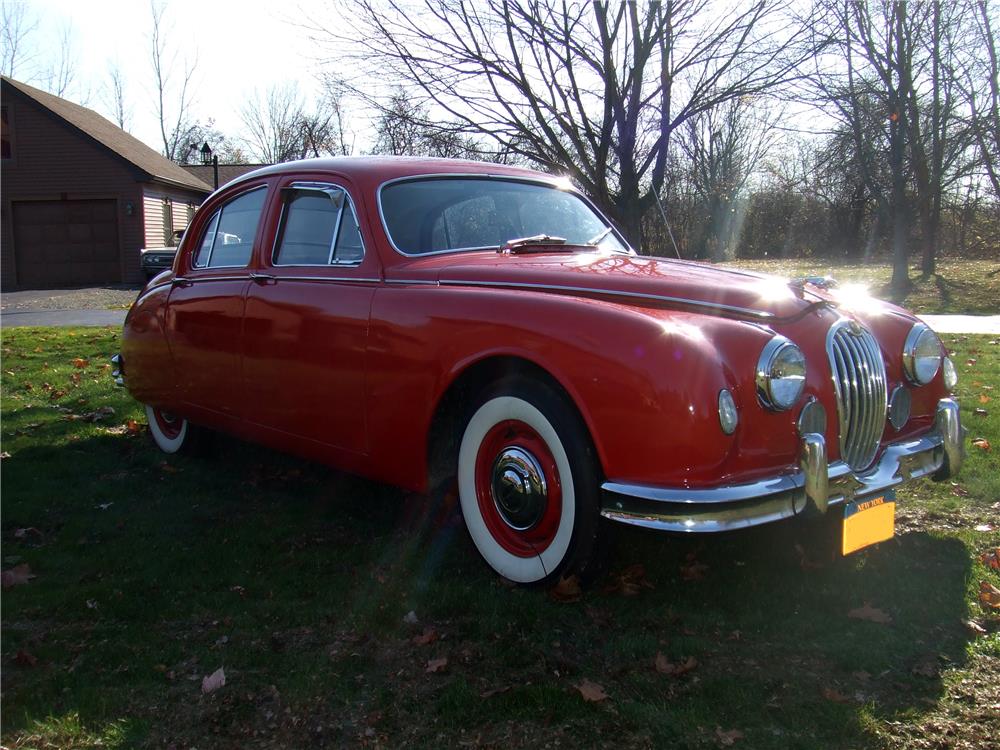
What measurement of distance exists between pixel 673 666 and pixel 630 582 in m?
0.65

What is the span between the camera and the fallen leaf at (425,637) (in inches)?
112

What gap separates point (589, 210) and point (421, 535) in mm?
2003

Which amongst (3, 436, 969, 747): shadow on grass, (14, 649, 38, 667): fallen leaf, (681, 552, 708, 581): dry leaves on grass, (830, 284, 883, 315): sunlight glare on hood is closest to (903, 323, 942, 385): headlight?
(830, 284, 883, 315): sunlight glare on hood

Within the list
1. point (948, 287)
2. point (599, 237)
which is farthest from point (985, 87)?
point (599, 237)

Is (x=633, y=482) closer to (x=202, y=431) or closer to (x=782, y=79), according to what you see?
(x=202, y=431)

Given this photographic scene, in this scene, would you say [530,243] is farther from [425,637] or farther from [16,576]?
[16,576]

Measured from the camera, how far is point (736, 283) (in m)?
3.27

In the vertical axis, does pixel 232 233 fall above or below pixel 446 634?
above

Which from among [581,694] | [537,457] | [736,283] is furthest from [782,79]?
[581,694]

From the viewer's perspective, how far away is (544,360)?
292 centimetres

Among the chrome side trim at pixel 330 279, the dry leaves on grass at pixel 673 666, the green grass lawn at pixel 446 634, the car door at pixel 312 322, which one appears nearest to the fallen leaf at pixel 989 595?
the green grass lawn at pixel 446 634

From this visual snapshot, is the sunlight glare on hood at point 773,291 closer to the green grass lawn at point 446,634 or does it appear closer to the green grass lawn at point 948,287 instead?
the green grass lawn at point 446,634

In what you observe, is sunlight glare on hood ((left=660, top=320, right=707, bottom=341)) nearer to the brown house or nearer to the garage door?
the brown house

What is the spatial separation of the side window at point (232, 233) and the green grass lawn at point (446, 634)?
1300 mm
